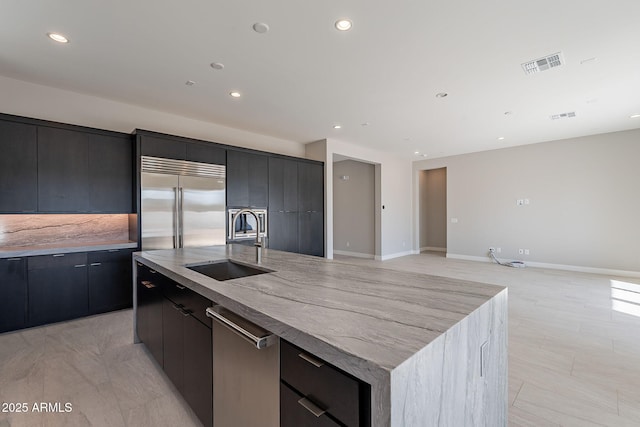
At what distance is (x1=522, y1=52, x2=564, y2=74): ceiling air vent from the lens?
9.79 feet

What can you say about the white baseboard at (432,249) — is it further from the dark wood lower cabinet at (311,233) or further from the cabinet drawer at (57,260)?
the cabinet drawer at (57,260)

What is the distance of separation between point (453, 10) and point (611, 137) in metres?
6.19

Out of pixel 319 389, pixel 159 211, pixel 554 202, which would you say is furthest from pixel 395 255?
pixel 319 389

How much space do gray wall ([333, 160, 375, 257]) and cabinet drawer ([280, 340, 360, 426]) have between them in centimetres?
713

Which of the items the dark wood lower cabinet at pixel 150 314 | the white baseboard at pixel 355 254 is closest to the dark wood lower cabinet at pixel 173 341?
the dark wood lower cabinet at pixel 150 314

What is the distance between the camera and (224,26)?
2.46 m

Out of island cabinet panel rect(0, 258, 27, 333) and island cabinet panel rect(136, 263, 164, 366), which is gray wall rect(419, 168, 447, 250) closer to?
island cabinet panel rect(136, 263, 164, 366)

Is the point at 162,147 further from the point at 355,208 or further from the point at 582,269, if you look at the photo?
the point at 582,269

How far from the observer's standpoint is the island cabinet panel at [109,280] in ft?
11.6

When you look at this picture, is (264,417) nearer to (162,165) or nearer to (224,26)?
(224,26)

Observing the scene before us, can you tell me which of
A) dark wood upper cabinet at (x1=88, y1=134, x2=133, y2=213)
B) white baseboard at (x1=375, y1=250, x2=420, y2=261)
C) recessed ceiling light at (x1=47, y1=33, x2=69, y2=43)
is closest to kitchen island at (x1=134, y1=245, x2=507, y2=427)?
recessed ceiling light at (x1=47, y1=33, x2=69, y2=43)

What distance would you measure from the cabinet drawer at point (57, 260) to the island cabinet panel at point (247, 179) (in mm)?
2015

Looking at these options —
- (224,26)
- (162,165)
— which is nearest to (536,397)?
(224,26)

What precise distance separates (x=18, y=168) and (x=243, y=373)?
3865 mm
